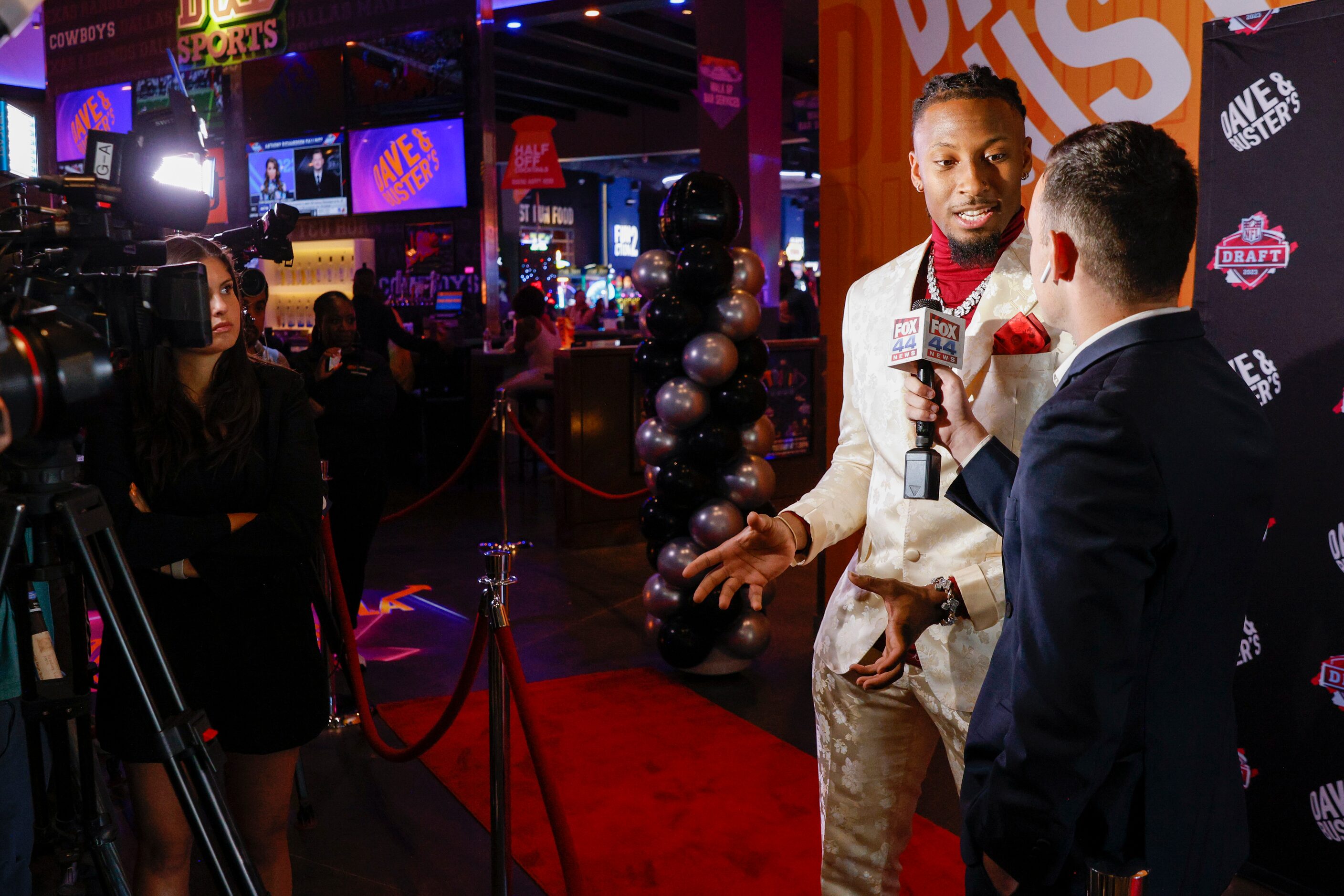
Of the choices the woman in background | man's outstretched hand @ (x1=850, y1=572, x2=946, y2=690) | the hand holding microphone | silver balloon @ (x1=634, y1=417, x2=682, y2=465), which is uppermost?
the woman in background

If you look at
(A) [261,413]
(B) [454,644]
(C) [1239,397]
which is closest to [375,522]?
(B) [454,644]

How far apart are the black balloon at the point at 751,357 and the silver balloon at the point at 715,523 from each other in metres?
0.41

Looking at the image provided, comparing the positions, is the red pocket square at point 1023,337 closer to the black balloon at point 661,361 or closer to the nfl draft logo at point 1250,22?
the nfl draft logo at point 1250,22

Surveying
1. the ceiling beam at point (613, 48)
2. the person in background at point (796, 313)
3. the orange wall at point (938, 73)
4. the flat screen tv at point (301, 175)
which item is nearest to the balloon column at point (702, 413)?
the orange wall at point (938, 73)

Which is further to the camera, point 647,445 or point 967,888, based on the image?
point 647,445

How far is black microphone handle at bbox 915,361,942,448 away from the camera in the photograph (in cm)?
147

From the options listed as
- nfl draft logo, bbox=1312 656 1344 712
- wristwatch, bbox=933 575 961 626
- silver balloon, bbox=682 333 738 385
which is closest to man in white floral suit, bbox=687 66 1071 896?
wristwatch, bbox=933 575 961 626

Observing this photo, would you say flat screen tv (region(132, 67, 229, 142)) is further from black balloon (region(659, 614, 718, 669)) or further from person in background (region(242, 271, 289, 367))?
black balloon (region(659, 614, 718, 669))

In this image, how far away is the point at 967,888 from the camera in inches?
49.9

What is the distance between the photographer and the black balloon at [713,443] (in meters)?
4.20

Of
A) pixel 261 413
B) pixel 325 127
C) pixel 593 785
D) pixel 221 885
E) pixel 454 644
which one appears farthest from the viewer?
pixel 325 127

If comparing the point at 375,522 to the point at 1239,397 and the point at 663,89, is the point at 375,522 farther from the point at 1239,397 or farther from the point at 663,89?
the point at 663,89

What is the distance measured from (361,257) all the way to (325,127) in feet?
4.32

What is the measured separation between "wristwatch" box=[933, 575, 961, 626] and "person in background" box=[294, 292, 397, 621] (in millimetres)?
3022
